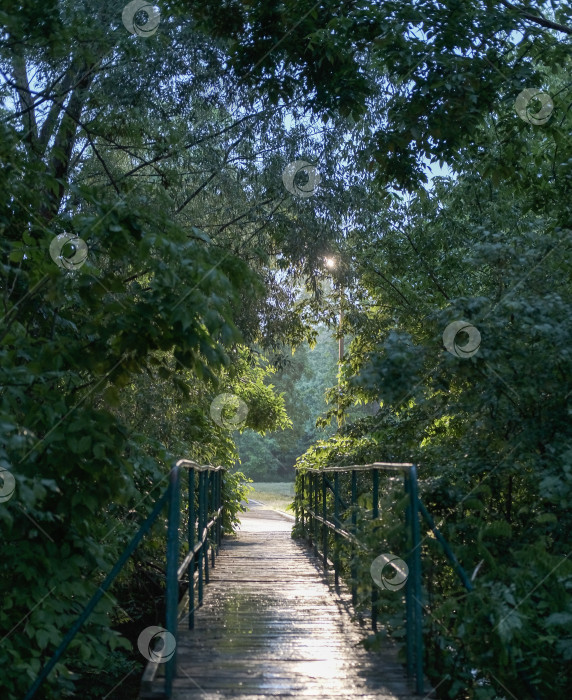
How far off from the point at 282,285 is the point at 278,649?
28.0ft

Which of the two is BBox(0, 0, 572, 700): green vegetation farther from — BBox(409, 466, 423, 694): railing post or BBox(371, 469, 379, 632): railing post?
BBox(371, 469, 379, 632): railing post

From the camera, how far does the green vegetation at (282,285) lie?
4.25 metres

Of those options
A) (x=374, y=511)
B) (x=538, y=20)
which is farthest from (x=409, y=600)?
(x=538, y=20)

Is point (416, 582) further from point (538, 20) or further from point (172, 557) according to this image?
point (538, 20)

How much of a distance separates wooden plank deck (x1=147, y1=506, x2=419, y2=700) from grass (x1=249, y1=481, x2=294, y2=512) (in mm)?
32377

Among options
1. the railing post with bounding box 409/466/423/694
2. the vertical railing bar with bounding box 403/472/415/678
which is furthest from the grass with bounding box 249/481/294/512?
the railing post with bounding box 409/466/423/694

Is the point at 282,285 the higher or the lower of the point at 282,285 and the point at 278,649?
the higher

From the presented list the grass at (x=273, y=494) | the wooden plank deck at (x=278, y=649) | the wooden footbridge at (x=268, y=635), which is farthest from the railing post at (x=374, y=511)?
the grass at (x=273, y=494)

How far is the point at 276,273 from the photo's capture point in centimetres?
1317

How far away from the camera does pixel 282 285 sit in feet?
43.1

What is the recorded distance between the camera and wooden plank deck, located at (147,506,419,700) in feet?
13.8

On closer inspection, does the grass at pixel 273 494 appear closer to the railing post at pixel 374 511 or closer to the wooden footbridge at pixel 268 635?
the wooden footbridge at pixel 268 635

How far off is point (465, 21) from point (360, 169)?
145 inches

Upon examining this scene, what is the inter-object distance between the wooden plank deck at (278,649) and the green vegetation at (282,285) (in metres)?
0.43
